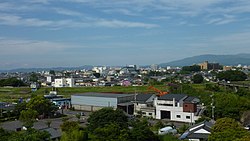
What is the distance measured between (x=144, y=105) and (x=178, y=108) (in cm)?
316

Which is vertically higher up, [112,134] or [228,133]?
[228,133]

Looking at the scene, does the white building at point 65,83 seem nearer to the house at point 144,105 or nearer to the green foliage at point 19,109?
the house at point 144,105

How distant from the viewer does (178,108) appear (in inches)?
781

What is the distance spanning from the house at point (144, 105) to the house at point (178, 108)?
0.61 m

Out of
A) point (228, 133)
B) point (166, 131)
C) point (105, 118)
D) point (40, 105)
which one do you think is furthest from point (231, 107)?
point (40, 105)

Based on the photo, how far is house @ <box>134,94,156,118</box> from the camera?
2152cm

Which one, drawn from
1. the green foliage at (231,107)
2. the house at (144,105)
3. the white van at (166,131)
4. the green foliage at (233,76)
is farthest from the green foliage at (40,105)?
the green foliage at (233,76)

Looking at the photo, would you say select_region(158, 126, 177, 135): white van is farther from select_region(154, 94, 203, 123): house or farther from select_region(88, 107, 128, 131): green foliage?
select_region(154, 94, 203, 123): house

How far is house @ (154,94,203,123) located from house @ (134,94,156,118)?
0.61 meters

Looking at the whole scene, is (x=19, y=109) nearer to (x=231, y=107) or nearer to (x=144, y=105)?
(x=144, y=105)

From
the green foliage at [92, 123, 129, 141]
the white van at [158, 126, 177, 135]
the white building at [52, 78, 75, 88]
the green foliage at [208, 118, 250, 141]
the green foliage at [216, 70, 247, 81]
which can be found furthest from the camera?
the white building at [52, 78, 75, 88]

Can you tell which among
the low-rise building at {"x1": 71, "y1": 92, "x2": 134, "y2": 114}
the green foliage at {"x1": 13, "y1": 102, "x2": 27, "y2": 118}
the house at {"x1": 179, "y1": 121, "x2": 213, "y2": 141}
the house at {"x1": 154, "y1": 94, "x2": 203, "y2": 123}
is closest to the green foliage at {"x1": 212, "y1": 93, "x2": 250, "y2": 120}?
the house at {"x1": 154, "y1": 94, "x2": 203, "y2": 123}

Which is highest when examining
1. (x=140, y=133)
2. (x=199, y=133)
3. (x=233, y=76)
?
(x=233, y=76)

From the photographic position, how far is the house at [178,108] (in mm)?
19102
